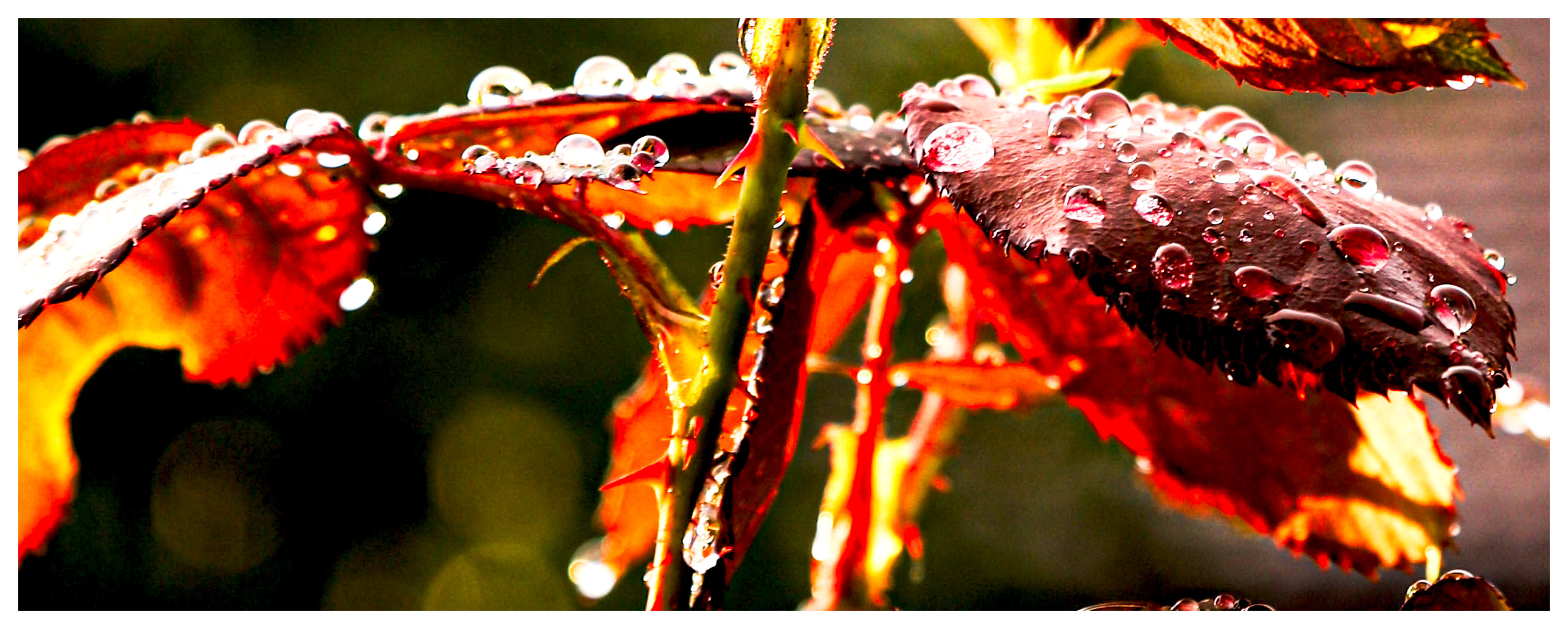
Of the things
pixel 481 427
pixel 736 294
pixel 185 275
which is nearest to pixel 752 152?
pixel 736 294

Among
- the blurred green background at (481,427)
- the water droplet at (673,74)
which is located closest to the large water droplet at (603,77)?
the water droplet at (673,74)

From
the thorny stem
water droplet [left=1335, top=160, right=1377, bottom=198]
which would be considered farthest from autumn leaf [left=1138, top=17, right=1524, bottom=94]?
the thorny stem

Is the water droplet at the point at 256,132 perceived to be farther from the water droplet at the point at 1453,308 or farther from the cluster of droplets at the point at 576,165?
the water droplet at the point at 1453,308

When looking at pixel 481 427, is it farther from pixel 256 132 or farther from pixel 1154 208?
pixel 1154 208

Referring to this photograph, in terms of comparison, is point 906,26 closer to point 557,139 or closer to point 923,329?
point 923,329

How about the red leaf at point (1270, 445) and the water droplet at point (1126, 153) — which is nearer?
the water droplet at point (1126, 153)
